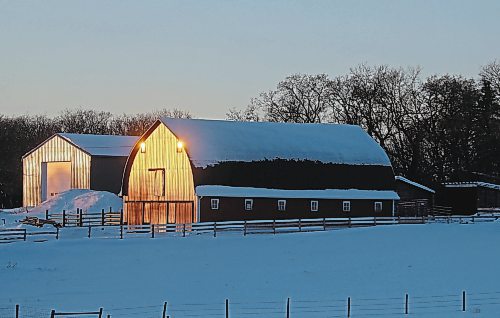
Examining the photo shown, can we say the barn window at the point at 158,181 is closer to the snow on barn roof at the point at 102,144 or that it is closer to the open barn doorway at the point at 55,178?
the snow on barn roof at the point at 102,144

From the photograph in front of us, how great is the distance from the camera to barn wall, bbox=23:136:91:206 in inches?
2990

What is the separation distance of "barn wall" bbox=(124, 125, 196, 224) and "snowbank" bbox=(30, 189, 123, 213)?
646cm

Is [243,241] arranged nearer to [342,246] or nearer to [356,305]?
[342,246]

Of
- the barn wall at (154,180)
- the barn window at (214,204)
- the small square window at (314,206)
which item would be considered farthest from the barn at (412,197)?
the barn wall at (154,180)

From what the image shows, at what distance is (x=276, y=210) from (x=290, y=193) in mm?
1658

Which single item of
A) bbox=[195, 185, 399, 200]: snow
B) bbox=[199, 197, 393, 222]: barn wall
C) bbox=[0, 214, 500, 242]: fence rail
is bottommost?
bbox=[0, 214, 500, 242]: fence rail

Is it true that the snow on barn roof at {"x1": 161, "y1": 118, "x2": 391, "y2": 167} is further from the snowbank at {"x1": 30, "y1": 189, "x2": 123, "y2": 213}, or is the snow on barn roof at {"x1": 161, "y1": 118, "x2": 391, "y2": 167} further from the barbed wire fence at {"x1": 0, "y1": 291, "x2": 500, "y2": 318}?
the barbed wire fence at {"x1": 0, "y1": 291, "x2": 500, "y2": 318}

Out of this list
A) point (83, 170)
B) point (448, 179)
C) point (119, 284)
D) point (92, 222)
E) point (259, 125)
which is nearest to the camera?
point (119, 284)

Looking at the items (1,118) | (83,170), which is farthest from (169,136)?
(1,118)

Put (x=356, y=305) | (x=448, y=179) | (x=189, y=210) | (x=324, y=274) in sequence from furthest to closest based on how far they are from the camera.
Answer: (x=448, y=179) < (x=189, y=210) < (x=324, y=274) < (x=356, y=305)

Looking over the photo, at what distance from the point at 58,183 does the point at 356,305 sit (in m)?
53.8

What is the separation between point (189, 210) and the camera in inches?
2186

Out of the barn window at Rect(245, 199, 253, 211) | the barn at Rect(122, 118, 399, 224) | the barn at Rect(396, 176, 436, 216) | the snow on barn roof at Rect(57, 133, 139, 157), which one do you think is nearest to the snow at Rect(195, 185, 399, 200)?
the barn at Rect(122, 118, 399, 224)

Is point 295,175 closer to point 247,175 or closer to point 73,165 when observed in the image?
point 247,175
